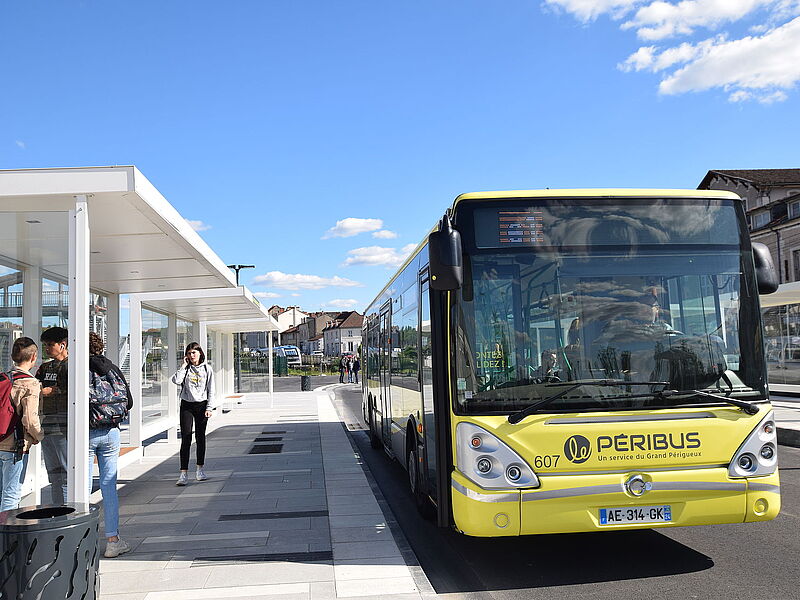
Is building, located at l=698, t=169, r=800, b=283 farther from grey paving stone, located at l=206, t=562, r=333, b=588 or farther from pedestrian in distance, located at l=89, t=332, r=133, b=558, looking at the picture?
pedestrian in distance, located at l=89, t=332, r=133, b=558

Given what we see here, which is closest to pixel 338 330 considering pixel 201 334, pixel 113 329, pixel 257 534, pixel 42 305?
pixel 201 334

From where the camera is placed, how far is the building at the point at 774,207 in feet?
141

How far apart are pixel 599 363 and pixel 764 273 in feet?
5.26

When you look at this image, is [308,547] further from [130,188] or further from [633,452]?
[130,188]

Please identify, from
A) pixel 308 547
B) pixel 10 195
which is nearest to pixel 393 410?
pixel 308 547

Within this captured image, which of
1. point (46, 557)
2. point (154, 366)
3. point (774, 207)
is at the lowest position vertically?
point (46, 557)

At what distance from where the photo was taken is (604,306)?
568 cm

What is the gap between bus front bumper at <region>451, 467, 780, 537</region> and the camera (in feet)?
17.4

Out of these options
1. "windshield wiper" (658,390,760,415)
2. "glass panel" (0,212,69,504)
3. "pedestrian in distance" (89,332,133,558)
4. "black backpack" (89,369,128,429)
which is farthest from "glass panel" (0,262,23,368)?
"windshield wiper" (658,390,760,415)

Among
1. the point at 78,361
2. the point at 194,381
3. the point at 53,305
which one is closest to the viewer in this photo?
the point at 78,361

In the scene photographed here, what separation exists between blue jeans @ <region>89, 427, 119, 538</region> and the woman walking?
130 inches

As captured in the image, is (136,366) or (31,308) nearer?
(31,308)

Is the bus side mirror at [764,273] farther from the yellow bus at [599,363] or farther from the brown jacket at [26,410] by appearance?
the brown jacket at [26,410]

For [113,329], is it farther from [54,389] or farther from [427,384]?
[427,384]
